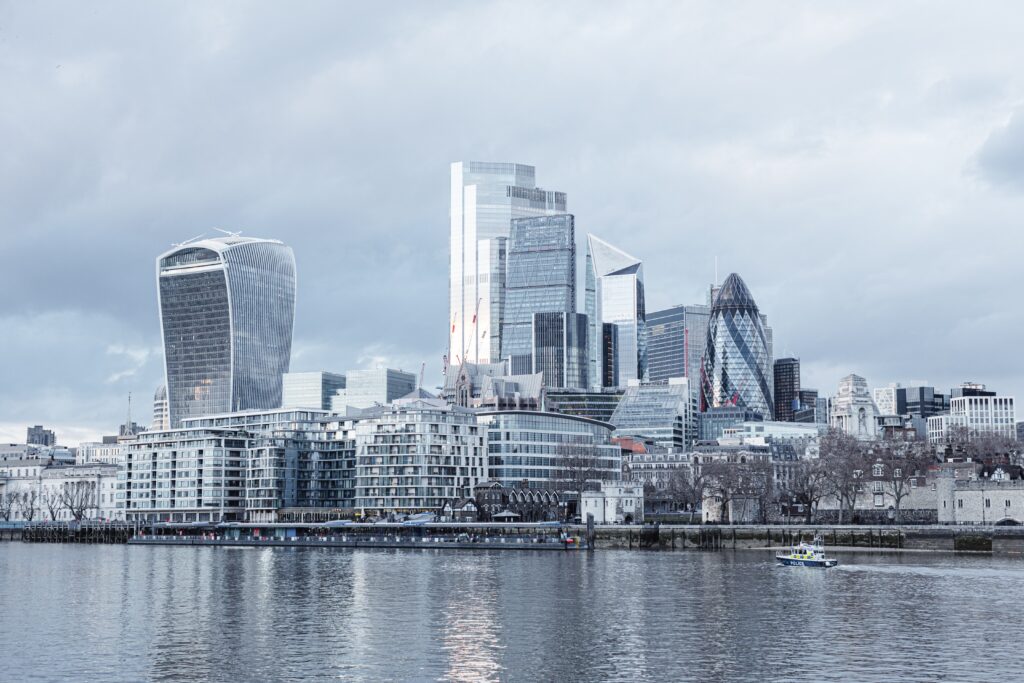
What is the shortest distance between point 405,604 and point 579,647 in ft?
83.5

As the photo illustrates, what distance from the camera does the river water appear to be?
61.8m

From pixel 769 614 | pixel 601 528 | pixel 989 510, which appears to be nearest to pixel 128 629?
pixel 769 614

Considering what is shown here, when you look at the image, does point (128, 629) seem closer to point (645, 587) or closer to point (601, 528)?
point (645, 587)

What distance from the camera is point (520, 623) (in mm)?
79062

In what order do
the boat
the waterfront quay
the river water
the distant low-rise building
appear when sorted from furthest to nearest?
the distant low-rise building, the waterfront quay, the boat, the river water

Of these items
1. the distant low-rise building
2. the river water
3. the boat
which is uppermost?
the distant low-rise building

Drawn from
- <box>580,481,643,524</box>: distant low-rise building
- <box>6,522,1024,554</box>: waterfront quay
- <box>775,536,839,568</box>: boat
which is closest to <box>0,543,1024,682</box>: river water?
<box>775,536,839,568</box>: boat

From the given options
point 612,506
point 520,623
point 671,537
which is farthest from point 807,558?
point 612,506

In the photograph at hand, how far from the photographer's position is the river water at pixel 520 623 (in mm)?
61750

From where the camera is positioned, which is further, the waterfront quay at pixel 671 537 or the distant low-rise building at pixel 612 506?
the distant low-rise building at pixel 612 506

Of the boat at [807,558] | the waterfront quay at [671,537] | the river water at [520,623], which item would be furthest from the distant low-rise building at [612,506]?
the river water at [520,623]

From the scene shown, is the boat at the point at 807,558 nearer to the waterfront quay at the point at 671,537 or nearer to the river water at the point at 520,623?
the river water at the point at 520,623

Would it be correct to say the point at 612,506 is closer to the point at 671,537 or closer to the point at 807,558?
the point at 671,537

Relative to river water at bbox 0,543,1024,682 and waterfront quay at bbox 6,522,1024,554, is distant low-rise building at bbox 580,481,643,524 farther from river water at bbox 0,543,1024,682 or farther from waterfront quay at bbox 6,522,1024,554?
river water at bbox 0,543,1024,682
